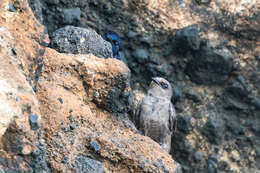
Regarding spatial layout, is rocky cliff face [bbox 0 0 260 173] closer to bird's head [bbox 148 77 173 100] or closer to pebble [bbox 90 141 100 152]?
bird's head [bbox 148 77 173 100]

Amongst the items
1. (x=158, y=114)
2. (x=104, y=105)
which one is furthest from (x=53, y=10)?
(x=104, y=105)

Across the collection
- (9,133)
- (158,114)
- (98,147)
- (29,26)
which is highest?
(29,26)

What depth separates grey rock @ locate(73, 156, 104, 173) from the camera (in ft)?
6.11

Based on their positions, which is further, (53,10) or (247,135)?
(247,135)

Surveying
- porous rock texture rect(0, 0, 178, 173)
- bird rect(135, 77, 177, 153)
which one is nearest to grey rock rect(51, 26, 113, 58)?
porous rock texture rect(0, 0, 178, 173)

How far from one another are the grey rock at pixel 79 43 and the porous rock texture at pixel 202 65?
1255 millimetres

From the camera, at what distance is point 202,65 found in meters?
4.52

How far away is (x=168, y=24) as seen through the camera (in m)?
4.50

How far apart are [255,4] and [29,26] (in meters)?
3.43

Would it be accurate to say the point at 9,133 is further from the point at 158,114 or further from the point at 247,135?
the point at 247,135

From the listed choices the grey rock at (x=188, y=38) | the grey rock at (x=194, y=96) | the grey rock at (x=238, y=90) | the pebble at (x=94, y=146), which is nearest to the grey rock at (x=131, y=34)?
the grey rock at (x=188, y=38)

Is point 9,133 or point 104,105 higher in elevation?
point 9,133

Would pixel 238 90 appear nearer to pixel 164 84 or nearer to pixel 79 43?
pixel 164 84

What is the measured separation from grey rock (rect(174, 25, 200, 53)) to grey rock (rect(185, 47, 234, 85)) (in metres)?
0.11
